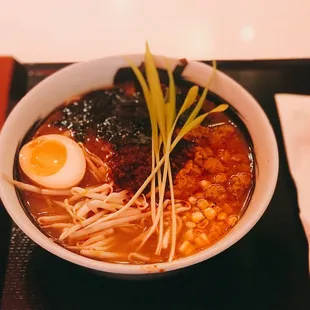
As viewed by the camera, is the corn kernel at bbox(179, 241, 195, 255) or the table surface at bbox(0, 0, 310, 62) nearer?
the corn kernel at bbox(179, 241, 195, 255)

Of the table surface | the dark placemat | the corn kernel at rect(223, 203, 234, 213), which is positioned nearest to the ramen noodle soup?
the corn kernel at rect(223, 203, 234, 213)

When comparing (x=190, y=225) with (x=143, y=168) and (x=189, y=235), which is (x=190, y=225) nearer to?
(x=189, y=235)

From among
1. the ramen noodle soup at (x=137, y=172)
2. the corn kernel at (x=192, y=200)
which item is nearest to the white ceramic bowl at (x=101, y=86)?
the ramen noodle soup at (x=137, y=172)

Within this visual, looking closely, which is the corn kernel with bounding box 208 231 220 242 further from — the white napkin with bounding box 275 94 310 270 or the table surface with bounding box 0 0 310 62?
the table surface with bounding box 0 0 310 62

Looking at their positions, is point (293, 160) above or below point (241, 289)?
above

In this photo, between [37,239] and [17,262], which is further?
[17,262]

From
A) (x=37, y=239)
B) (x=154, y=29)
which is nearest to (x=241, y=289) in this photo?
(x=37, y=239)

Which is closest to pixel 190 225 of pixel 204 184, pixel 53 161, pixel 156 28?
pixel 204 184

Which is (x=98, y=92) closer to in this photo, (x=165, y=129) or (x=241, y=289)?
(x=165, y=129)
